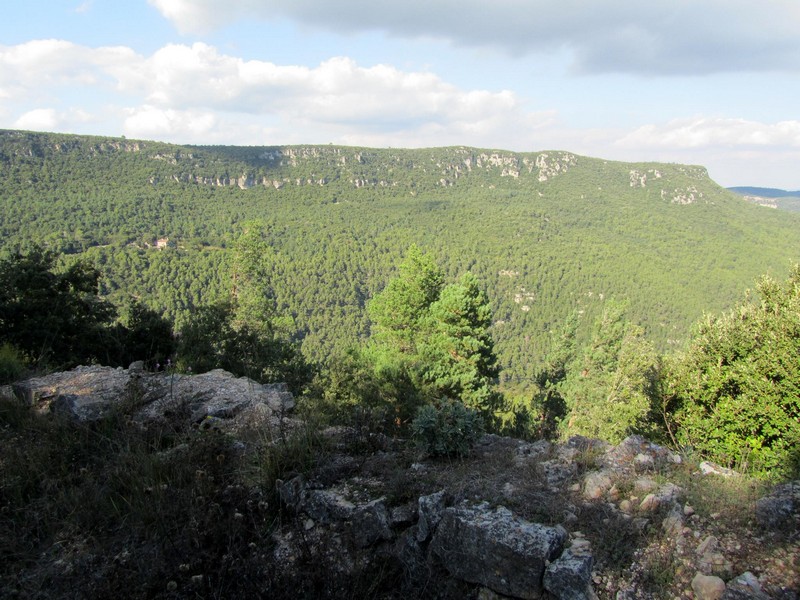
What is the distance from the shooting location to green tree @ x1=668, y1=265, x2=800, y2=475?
5625 millimetres

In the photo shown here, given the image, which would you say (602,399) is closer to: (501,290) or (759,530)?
(759,530)

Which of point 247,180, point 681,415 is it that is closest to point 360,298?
point 247,180

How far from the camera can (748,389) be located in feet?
20.3

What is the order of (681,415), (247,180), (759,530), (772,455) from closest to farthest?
(759,530), (772,455), (681,415), (247,180)

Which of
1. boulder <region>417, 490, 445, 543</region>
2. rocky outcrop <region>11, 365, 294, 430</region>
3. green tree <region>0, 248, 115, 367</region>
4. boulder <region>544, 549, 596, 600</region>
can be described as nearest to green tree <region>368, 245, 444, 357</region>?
green tree <region>0, 248, 115, 367</region>

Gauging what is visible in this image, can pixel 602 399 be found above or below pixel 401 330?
below

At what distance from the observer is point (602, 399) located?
64.3 feet

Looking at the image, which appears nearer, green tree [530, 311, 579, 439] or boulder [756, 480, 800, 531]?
boulder [756, 480, 800, 531]

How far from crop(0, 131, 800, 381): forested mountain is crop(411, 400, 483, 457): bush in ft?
178

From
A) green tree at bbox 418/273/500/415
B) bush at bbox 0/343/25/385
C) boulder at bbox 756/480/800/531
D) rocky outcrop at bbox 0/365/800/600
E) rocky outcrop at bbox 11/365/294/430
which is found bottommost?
green tree at bbox 418/273/500/415

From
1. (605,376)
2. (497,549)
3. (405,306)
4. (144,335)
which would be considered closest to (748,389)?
(497,549)

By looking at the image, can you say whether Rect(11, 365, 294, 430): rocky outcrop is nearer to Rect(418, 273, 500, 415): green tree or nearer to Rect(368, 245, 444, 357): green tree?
Rect(418, 273, 500, 415): green tree

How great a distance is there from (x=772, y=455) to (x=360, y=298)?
94.5 m

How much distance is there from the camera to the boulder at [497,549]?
2.59 meters
